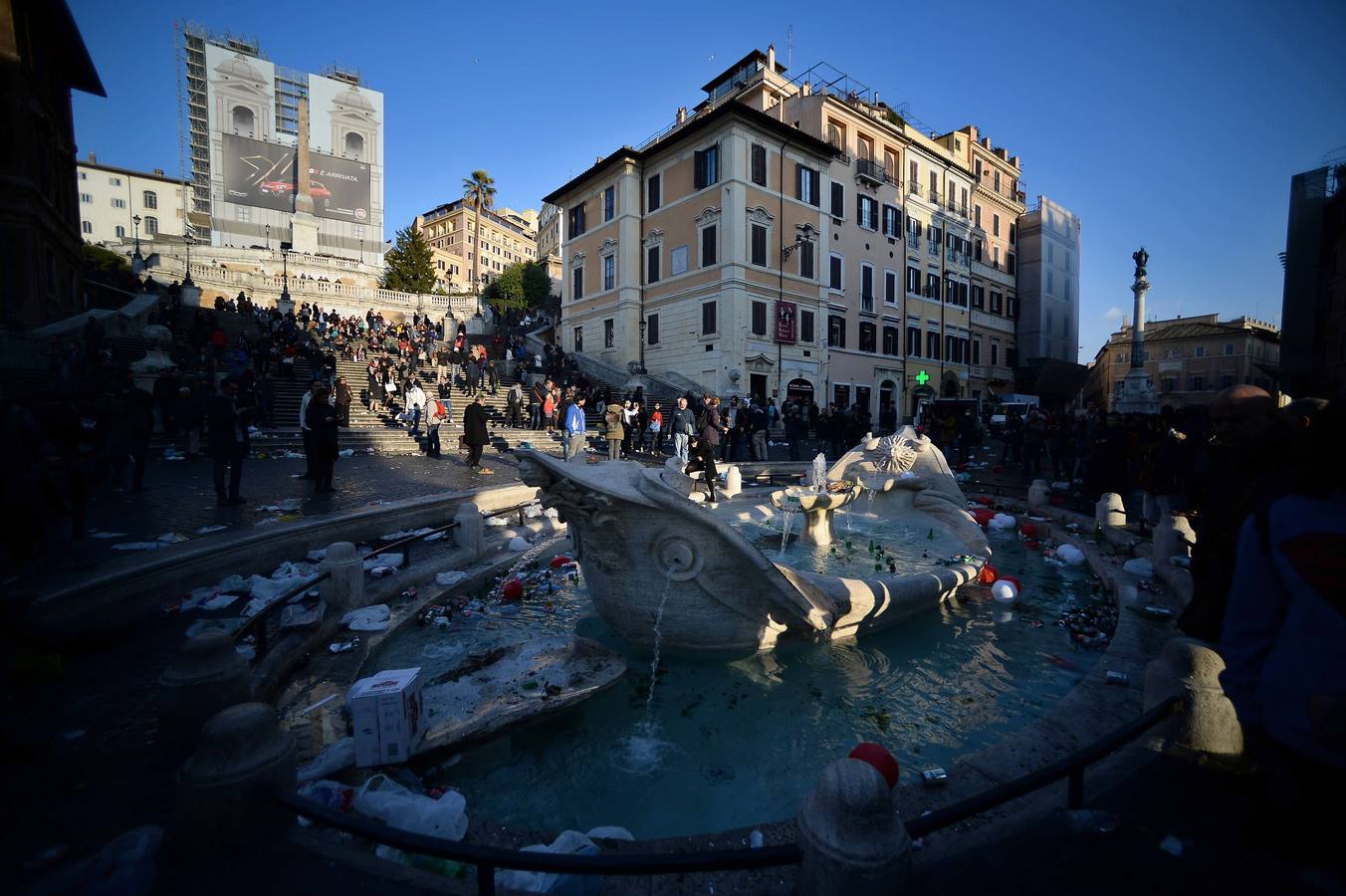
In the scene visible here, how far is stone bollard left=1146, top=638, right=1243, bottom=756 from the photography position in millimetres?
2361

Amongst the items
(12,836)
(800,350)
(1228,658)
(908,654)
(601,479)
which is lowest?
(908,654)

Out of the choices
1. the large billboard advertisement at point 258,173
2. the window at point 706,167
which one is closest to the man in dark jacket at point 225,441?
the window at point 706,167

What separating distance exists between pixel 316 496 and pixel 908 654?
840 centimetres

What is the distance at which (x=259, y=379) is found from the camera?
17094 mm

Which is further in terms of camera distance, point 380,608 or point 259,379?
point 259,379

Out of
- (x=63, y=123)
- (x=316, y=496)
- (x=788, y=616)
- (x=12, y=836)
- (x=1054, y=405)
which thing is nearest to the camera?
(x=12, y=836)

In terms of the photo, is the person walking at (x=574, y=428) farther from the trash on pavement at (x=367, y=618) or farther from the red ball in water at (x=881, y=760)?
the red ball in water at (x=881, y=760)

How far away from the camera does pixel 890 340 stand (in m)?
32.8

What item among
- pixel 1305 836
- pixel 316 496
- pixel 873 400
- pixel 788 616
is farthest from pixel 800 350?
pixel 1305 836

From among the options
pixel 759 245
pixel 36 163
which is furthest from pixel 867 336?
pixel 36 163

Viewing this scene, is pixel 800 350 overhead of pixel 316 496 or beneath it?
overhead

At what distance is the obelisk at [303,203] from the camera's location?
4834 centimetres

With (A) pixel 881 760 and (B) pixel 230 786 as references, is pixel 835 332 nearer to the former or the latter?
(A) pixel 881 760

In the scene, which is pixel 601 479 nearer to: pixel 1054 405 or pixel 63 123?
pixel 63 123
